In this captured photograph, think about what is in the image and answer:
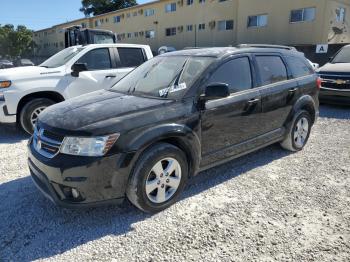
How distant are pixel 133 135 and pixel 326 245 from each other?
6.75ft

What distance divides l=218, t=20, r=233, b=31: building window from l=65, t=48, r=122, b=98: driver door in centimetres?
2084

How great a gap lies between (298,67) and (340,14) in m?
20.0

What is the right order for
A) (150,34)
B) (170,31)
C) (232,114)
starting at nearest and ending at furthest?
(232,114) → (170,31) → (150,34)

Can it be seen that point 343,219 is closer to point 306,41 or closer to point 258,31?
point 306,41

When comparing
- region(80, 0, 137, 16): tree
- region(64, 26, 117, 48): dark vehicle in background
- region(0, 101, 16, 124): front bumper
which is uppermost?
region(80, 0, 137, 16): tree

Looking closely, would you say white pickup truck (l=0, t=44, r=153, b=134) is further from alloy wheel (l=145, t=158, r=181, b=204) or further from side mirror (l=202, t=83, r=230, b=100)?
alloy wheel (l=145, t=158, r=181, b=204)

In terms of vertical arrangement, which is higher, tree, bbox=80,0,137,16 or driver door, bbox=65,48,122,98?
tree, bbox=80,0,137,16

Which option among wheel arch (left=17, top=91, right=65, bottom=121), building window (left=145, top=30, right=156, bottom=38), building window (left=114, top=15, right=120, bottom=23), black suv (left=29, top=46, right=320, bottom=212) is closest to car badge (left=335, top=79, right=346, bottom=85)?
black suv (left=29, top=46, right=320, bottom=212)

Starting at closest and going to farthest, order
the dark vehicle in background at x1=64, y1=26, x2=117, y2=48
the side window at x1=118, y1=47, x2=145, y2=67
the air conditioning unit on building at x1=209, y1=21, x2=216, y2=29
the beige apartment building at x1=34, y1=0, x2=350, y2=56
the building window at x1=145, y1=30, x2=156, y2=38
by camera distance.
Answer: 1. the side window at x1=118, y1=47, x2=145, y2=67
2. the dark vehicle in background at x1=64, y1=26, x2=117, y2=48
3. the beige apartment building at x1=34, y1=0, x2=350, y2=56
4. the air conditioning unit on building at x1=209, y1=21, x2=216, y2=29
5. the building window at x1=145, y1=30, x2=156, y2=38

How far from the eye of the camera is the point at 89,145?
2.70 m

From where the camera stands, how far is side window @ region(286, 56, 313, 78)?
4.70 meters

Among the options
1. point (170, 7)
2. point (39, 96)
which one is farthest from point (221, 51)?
point (170, 7)

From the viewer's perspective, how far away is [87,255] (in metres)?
2.56

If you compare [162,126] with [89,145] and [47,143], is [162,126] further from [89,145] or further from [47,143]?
[47,143]
